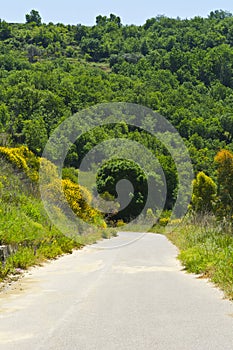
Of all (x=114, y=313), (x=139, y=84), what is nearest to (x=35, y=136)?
(x=139, y=84)

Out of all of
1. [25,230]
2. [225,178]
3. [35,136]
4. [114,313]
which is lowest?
[114,313]

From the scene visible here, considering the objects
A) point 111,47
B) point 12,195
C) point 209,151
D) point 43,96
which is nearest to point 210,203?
point 12,195

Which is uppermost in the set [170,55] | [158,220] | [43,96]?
[170,55]

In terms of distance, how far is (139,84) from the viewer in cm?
12788

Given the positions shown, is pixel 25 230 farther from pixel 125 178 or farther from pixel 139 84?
pixel 139 84

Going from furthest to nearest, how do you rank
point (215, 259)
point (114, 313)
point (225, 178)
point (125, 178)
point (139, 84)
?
1. point (139, 84)
2. point (125, 178)
3. point (225, 178)
4. point (215, 259)
5. point (114, 313)

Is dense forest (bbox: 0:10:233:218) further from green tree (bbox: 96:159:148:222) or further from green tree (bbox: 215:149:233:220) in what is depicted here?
green tree (bbox: 215:149:233:220)

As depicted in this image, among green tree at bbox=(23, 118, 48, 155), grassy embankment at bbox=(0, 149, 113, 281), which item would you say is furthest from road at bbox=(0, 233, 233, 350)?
green tree at bbox=(23, 118, 48, 155)

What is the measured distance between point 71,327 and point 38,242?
10.9 metres

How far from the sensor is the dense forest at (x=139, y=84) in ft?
305

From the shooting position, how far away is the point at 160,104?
118188 millimetres

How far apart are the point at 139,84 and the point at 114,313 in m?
122

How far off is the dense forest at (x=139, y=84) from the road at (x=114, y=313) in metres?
39.2

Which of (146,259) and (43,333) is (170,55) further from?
(43,333)
